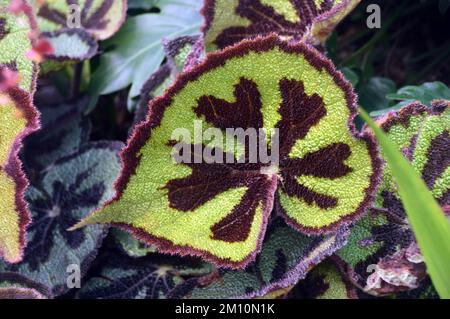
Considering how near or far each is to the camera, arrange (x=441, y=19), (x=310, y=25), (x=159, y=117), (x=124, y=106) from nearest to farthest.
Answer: (x=159, y=117)
(x=310, y=25)
(x=441, y=19)
(x=124, y=106)

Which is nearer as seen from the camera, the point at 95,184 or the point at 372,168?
the point at 372,168

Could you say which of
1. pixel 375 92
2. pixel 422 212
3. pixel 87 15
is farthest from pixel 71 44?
pixel 422 212

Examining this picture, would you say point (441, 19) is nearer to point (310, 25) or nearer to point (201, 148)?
point (310, 25)

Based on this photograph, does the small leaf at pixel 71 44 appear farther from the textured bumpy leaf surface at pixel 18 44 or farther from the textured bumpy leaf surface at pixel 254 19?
the textured bumpy leaf surface at pixel 254 19

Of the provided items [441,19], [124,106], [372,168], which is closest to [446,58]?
[441,19]

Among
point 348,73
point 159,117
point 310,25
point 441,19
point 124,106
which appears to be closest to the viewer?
point 159,117

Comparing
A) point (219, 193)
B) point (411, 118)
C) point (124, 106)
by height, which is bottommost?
point (124, 106)
